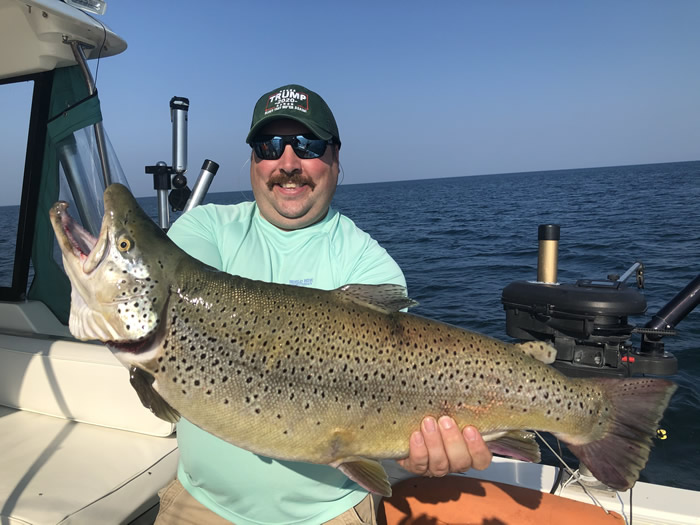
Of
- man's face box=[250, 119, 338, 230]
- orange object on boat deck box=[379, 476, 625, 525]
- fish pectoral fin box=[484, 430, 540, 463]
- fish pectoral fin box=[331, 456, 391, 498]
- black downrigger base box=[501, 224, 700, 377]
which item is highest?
man's face box=[250, 119, 338, 230]

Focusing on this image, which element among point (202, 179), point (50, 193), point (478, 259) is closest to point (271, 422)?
point (202, 179)

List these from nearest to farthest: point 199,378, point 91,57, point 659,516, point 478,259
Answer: point 199,378
point 659,516
point 91,57
point 478,259

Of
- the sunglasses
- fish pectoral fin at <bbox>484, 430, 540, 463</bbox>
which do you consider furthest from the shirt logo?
fish pectoral fin at <bbox>484, 430, 540, 463</bbox>

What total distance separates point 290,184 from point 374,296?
99 cm

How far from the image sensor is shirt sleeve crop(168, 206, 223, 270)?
297cm

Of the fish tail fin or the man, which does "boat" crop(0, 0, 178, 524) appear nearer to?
the man

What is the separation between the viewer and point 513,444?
2648mm

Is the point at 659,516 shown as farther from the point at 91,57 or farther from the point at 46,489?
the point at 91,57

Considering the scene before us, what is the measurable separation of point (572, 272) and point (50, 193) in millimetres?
15205

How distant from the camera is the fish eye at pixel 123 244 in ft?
7.72

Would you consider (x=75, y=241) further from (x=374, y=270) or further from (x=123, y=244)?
(x=374, y=270)

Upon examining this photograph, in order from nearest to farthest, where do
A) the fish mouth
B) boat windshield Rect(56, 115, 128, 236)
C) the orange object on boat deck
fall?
the fish mouth → the orange object on boat deck → boat windshield Rect(56, 115, 128, 236)

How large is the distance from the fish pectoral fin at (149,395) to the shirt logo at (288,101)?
1.78 metres

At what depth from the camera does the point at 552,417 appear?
267cm
